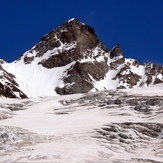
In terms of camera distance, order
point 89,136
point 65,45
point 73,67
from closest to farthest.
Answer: point 89,136 → point 73,67 → point 65,45

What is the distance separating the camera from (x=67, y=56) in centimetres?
16888

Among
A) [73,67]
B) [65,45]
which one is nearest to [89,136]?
[73,67]

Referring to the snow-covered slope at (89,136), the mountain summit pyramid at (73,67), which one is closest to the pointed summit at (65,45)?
the mountain summit pyramid at (73,67)

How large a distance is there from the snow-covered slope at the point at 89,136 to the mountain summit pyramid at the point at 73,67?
87016 mm

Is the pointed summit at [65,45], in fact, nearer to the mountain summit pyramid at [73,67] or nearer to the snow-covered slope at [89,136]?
the mountain summit pyramid at [73,67]

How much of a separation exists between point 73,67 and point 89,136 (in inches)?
4704

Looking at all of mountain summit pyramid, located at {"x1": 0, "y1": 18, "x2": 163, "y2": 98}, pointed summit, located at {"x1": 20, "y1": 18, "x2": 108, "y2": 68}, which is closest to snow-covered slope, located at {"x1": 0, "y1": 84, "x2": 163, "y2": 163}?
mountain summit pyramid, located at {"x1": 0, "y1": 18, "x2": 163, "y2": 98}

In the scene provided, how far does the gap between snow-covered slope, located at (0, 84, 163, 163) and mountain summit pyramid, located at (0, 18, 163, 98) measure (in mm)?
87016

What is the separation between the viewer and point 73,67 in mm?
157125

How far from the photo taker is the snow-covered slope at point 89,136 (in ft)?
105

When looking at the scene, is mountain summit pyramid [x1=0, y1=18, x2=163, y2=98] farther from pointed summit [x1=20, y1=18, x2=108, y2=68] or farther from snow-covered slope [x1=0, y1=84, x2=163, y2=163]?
snow-covered slope [x1=0, y1=84, x2=163, y2=163]

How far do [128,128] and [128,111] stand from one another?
41.9ft

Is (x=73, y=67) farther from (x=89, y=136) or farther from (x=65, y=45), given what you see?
(x=89, y=136)

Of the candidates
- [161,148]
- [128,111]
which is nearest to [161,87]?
[128,111]
